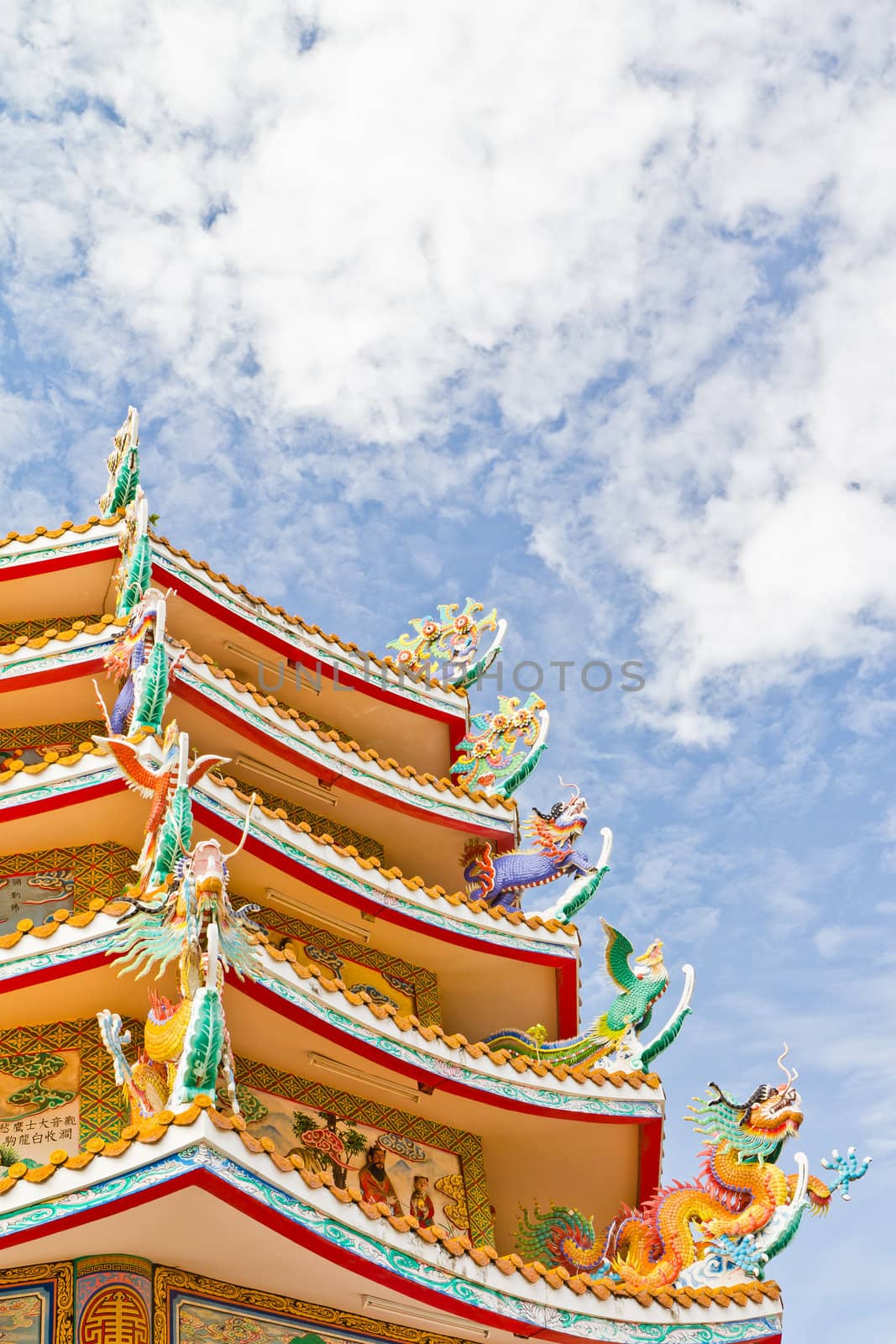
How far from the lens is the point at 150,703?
41.5 ft

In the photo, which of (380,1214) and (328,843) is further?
(328,843)

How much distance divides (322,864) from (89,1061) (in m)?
3.06

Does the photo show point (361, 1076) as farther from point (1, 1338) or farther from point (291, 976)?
point (1, 1338)

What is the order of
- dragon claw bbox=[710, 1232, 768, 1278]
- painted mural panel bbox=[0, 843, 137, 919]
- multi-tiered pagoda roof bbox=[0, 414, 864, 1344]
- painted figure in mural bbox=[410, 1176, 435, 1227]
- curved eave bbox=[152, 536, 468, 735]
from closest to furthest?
multi-tiered pagoda roof bbox=[0, 414, 864, 1344], dragon claw bbox=[710, 1232, 768, 1278], painted figure in mural bbox=[410, 1176, 435, 1227], painted mural panel bbox=[0, 843, 137, 919], curved eave bbox=[152, 536, 468, 735]

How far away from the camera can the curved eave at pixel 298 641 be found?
16.2 metres

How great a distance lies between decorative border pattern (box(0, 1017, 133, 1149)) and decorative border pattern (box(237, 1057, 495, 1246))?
1.20 metres

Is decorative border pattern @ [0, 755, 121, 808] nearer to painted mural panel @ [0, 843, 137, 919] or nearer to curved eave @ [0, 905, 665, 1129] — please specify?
painted mural panel @ [0, 843, 137, 919]

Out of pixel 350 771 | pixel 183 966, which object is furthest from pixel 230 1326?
pixel 350 771

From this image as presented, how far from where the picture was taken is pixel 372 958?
14.7 meters

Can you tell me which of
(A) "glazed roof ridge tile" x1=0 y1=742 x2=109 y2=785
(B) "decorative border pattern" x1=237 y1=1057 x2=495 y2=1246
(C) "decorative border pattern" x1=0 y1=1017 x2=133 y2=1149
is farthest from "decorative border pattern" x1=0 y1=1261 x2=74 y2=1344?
(A) "glazed roof ridge tile" x1=0 y1=742 x2=109 y2=785

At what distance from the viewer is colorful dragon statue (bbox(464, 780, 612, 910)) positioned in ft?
52.9

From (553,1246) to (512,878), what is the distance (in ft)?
13.7

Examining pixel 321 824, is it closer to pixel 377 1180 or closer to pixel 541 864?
pixel 541 864

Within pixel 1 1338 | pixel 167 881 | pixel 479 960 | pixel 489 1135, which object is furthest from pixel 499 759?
pixel 1 1338
